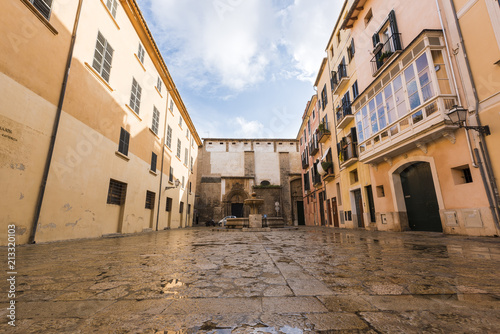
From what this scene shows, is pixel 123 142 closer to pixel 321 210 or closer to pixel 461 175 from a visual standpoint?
pixel 461 175

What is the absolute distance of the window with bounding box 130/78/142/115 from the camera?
11.1m

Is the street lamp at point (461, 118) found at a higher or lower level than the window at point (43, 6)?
lower

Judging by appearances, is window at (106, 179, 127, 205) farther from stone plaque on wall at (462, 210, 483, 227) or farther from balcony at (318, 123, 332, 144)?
balcony at (318, 123, 332, 144)

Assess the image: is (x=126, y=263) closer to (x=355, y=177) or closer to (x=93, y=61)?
(x=93, y=61)

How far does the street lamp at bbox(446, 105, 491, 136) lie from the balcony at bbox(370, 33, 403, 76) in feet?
11.7

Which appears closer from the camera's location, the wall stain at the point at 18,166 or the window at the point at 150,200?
the wall stain at the point at 18,166

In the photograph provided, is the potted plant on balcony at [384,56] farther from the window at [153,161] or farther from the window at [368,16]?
the window at [153,161]

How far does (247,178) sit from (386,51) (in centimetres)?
2175

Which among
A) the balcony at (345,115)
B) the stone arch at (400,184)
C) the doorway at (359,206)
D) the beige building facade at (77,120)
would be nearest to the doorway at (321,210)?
the doorway at (359,206)

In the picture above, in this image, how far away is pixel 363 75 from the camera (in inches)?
481

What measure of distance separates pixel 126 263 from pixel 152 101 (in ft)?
40.3

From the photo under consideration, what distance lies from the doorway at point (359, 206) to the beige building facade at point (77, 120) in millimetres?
11777

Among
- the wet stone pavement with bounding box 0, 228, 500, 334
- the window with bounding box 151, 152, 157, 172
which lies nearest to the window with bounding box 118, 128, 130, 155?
the window with bounding box 151, 152, 157, 172

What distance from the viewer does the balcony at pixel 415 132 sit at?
7141 mm
